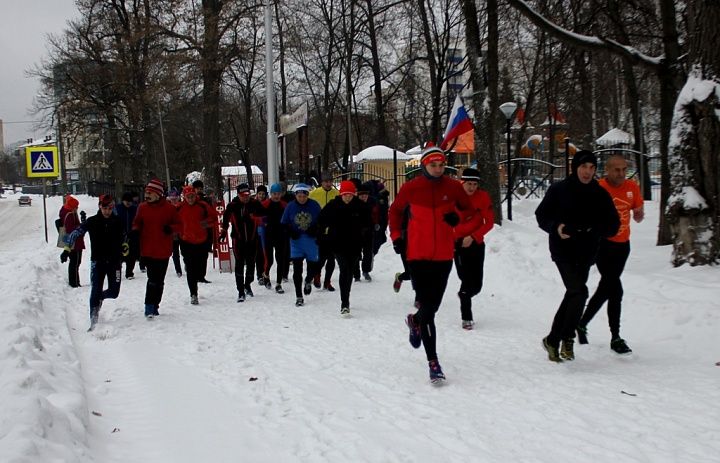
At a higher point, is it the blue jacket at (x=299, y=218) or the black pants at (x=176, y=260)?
the blue jacket at (x=299, y=218)

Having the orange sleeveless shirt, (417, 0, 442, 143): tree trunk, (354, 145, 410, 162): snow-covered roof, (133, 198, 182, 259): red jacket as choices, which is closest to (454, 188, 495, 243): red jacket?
the orange sleeveless shirt

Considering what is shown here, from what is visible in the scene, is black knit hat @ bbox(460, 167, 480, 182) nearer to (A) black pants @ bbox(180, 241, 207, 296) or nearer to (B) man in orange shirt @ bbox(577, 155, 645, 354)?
(B) man in orange shirt @ bbox(577, 155, 645, 354)

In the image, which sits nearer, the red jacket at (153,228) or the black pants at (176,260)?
the red jacket at (153,228)

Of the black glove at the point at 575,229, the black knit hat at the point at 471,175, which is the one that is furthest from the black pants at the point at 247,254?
the black glove at the point at 575,229

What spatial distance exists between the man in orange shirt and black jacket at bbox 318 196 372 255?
3.64 m

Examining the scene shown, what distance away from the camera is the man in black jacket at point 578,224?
218 inches

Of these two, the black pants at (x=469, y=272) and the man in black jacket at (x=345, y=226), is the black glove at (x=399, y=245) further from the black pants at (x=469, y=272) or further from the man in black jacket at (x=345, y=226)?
the man in black jacket at (x=345, y=226)

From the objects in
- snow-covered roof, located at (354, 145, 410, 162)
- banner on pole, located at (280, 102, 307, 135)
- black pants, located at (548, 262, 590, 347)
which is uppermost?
banner on pole, located at (280, 102, 307, 135)

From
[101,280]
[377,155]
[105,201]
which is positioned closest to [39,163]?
[377,155]

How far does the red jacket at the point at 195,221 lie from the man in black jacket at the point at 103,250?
4.75ft

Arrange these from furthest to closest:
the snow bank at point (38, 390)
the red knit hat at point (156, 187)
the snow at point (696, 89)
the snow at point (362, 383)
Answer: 1. the red knit hat at point (156, 187)
2. the snow at point (696, 89)
3. the snow at point (362, 383)
4. the snow bank at point (38, 390)

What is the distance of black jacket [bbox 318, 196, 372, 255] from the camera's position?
8.97m

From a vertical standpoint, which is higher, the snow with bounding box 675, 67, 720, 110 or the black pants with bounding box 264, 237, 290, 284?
the snow with bounding box 675, 67, 720, 110

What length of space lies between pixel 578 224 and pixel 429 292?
1417 millimetres
